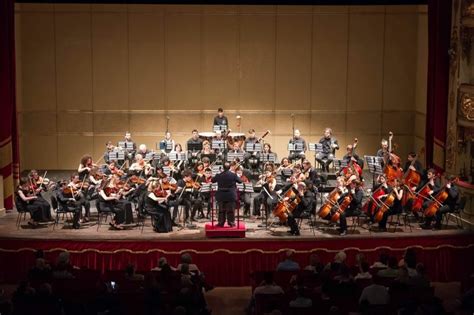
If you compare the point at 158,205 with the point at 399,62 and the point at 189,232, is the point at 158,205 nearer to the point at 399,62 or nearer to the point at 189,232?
the point at 189,232

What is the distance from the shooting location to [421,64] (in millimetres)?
24625

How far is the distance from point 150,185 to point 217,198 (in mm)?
1390

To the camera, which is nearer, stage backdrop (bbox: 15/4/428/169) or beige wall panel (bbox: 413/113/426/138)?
beige wall panel (bbox: 413/113/426/138)

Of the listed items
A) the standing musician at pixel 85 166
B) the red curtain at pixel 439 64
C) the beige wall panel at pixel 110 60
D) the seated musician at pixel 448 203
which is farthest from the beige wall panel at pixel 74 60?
the seated musician at pixel 448 203

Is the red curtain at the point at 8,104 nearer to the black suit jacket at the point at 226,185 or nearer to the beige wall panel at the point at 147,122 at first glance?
the beige wall panel at the point at 147,122

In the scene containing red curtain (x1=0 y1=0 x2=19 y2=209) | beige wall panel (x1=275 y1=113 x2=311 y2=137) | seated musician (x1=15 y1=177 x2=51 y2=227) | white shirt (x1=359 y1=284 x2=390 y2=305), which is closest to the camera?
white shirt (x1=359 y1=284 x2=390 y2=305)

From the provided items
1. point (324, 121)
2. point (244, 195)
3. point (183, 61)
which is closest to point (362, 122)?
point (324, 121)

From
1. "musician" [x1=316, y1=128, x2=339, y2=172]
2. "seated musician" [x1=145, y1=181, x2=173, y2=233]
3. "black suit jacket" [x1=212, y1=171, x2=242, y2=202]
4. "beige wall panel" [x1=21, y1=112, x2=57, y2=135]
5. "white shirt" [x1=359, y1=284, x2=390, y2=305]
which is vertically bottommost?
"white shirt" [x1=359, y1=284, x2=390, y2=305]

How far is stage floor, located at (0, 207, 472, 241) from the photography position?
1752 cm

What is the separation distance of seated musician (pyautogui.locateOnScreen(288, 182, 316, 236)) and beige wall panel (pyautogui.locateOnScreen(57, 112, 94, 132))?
880cm

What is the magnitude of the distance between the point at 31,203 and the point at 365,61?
10792 mm

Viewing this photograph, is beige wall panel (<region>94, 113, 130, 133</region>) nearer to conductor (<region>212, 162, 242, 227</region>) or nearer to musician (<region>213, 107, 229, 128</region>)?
musician (<region>213, 107, 229, 128</region>)

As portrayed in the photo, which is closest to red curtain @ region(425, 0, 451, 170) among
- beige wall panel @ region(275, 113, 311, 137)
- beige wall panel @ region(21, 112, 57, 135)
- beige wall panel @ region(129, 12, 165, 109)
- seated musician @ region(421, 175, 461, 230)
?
seated musician @ region(421, 175, 461, 230)

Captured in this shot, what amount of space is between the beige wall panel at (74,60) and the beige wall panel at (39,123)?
45 centimetres
